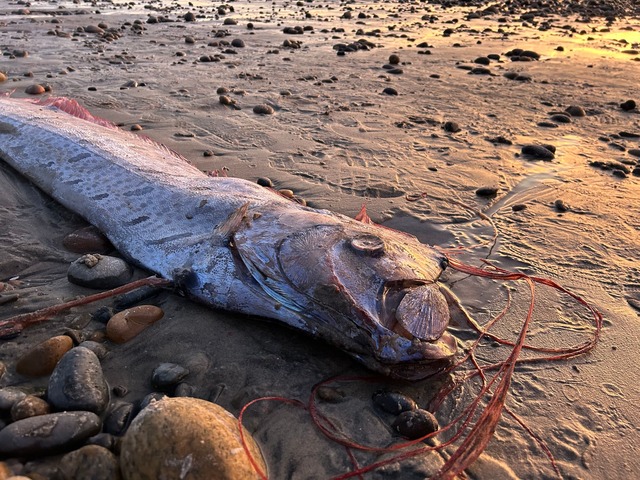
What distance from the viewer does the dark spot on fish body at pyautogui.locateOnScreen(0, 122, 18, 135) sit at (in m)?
5.03

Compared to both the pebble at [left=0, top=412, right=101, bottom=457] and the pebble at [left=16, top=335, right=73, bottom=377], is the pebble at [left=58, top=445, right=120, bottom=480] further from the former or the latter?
the pebble at [left=16, top=335, right=73, bottom=377]

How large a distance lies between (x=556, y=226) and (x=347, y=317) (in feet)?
8.55

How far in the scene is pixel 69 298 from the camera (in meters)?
3.30

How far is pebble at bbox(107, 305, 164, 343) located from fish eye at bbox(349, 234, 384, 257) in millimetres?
1270

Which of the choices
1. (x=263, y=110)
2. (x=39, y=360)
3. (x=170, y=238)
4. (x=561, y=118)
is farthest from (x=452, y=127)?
(x=39, y=360)

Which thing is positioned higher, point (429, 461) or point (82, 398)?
point (82, 398)

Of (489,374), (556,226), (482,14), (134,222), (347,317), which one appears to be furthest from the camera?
(482,14)

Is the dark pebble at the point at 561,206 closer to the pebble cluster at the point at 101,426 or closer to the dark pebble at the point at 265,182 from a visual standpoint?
the dark pebble at the point at 265,182

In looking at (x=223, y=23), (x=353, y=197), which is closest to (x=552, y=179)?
(x=353, y=197)

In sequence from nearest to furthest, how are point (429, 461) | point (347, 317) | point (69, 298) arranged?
point (429, 461), point (347, 317), point (69, 298)

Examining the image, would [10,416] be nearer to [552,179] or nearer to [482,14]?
[552,179]

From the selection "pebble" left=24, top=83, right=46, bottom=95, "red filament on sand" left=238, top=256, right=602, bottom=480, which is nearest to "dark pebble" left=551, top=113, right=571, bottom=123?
"red filament on sand" left=238, top=256, right=602, bottom=480

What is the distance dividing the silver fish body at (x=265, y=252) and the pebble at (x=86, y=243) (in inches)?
4.3

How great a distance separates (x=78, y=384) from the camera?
2439mm
